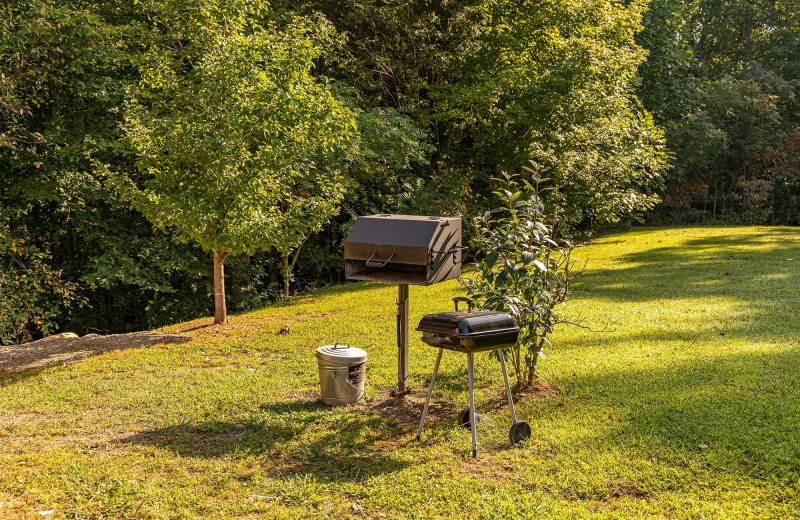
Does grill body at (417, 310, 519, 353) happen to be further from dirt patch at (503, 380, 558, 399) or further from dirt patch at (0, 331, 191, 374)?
dirt patch at (0, 331, 191, 374)

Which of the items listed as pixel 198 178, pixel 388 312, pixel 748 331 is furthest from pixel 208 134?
pixel 748 331

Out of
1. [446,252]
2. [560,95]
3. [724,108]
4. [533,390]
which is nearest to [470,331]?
[446,252]

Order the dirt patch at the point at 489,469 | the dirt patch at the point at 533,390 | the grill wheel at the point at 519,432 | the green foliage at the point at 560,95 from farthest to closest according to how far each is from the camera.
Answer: the green foliage at the point at 560,95 → the dirt patch at the point at 533,390 → the grill wheel at the point at 519,432 → the dirt patch at the point at 489,469

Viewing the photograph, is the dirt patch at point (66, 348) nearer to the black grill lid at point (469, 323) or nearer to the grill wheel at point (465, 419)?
the grill wheel at point (465, 419)

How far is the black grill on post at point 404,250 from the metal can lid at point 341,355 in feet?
1.69

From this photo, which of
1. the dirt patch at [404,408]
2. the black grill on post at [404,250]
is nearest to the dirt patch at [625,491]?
the dirt patch at [404,408]

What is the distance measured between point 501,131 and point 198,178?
9.29 m

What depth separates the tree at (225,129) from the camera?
28.2 ft

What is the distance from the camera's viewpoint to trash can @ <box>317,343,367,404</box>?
573 centimetres

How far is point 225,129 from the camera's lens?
8.85 metres

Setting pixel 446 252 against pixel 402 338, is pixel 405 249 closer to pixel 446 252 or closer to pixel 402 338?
pixel 446 252

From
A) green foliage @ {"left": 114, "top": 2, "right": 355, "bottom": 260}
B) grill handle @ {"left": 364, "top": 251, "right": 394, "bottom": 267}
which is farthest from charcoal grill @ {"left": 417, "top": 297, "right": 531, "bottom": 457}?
green foliage @ {"left": 114, "top": 2, "right": 355, "bottom": 260}

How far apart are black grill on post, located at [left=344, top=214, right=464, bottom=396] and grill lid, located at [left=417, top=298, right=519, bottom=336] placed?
43cm

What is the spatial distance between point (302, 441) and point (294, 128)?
562 cm
